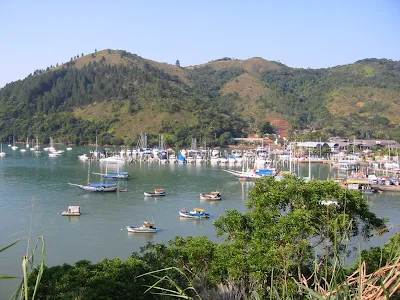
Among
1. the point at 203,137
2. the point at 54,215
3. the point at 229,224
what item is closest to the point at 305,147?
the point at 203,137

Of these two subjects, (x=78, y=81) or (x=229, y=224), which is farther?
(x=78, y=81)

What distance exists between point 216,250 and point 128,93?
6190 centimetres

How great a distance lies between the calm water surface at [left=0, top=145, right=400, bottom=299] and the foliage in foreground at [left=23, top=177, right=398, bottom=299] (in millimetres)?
1890

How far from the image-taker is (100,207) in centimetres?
1931

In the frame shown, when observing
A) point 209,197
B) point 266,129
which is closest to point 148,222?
point 209,197

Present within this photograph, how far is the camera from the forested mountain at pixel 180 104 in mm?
58375

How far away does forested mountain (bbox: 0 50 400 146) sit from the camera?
A: 58.4 meters

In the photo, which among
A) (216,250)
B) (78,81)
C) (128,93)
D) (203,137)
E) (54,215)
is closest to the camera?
(216,250)

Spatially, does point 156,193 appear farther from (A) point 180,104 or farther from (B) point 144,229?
(A) point 180,104

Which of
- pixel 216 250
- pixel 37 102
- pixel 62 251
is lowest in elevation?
pixel 62 251

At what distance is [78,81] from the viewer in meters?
75.6

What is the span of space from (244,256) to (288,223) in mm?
869

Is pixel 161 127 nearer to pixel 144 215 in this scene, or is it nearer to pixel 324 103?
pixel 324 103

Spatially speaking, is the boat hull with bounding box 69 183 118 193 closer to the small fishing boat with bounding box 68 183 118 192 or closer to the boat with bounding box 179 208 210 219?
the small fishing boat with bounding box 68 183 118 192
